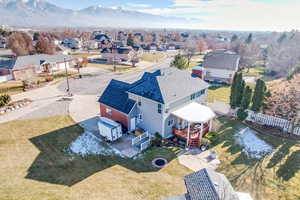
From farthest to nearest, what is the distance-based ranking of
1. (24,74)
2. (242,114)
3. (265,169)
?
(24,74) → (242,114) → (265,169)

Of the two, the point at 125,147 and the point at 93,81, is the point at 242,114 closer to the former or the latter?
the point at 125,147

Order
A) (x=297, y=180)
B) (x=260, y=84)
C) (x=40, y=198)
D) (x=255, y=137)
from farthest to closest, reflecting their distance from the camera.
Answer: (x=260, y=84)
(x=255, y=137)
(x=297, y=180)
(x=40, y=198)

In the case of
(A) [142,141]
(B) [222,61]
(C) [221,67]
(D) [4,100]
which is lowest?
(A) [142,141]

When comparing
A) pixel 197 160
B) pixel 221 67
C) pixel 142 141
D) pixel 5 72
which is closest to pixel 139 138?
pixel 142 141

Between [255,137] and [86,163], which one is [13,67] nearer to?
[86,163]

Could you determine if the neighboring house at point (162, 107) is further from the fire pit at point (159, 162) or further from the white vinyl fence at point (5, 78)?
the white vinyl fence at point (5, 78)

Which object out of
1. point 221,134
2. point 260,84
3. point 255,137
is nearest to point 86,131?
point 221,134
